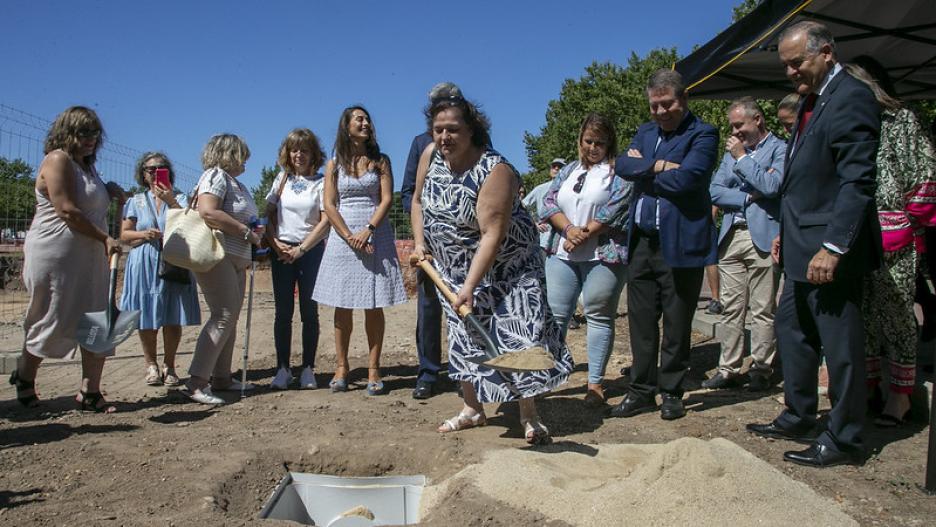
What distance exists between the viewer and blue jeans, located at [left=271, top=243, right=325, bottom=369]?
5902 mm

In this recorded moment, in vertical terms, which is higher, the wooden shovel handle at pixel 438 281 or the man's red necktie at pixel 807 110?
the man's red necktie at pixel 807 110

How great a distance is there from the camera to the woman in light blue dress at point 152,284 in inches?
232

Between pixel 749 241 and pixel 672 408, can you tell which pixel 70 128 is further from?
pixel 749 241

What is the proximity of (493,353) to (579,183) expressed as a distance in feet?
5.55

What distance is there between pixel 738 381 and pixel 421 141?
291 centimetres

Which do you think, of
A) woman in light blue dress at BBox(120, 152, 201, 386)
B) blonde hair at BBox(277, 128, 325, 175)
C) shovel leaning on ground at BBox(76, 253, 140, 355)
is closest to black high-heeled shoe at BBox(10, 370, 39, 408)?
shovel leaning on ground at BBox(76, 253, 140, 355)

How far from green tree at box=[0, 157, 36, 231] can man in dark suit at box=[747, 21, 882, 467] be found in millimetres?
10936

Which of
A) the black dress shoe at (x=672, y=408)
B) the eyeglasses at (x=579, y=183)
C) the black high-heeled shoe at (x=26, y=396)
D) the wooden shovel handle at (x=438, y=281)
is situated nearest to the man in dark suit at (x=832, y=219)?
the black dress shoe at (x=672, y=408)

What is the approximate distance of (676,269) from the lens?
4.57 metres

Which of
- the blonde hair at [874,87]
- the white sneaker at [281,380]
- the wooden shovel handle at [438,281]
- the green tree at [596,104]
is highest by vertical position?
the green tree at [596,104]

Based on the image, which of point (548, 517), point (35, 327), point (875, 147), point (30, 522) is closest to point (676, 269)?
point (875, 147)

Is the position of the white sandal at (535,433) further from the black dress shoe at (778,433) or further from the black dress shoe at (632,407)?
the black dress shoe at (778,433)

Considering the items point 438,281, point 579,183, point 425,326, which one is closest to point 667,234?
point 579,183

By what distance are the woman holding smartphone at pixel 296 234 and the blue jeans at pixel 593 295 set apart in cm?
185
